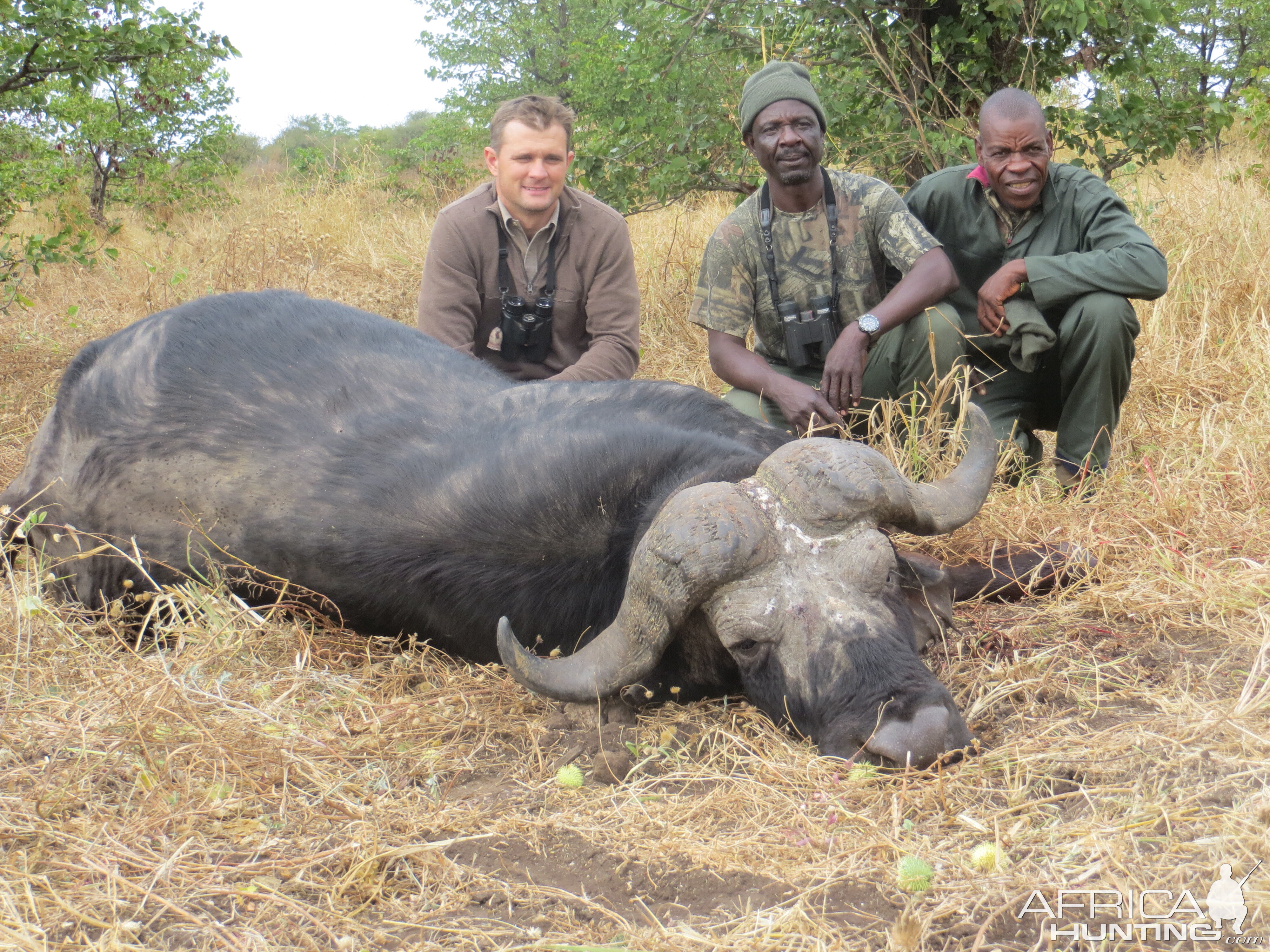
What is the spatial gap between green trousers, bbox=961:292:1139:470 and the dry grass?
53 centimetres

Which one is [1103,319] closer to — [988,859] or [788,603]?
[788,603]

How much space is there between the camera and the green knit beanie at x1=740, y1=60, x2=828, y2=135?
4.86m

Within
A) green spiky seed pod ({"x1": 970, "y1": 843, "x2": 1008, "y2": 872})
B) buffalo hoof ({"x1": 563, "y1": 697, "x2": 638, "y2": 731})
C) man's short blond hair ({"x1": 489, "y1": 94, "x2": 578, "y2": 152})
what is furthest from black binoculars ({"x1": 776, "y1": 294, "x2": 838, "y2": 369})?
green spiky seed pod ({"x1": 970, "y1": 843, "x2": 1008, "y2": 872})

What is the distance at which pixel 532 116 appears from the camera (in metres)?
5.19

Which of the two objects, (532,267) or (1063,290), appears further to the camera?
(532,267)

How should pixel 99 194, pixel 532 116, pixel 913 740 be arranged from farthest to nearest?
pixel 99 194 → pixel 532 116 → pixel 913 740

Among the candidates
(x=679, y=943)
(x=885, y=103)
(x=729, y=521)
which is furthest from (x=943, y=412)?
(x=679, y=943)

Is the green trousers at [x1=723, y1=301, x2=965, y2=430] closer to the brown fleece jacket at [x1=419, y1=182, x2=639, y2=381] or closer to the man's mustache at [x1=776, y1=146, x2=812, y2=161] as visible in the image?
the brown fleece jacket at [x1=419, y1=182, x2=639, y2=381]

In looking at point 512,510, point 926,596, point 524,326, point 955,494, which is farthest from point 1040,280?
point 512,510

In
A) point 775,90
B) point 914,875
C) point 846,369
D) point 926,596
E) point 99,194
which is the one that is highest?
point 775,90

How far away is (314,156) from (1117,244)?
10436 mm

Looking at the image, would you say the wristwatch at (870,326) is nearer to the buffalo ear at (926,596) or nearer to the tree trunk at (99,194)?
the buffalo ear at (926,596)

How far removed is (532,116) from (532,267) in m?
0.72

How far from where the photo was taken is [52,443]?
385 centimetres
